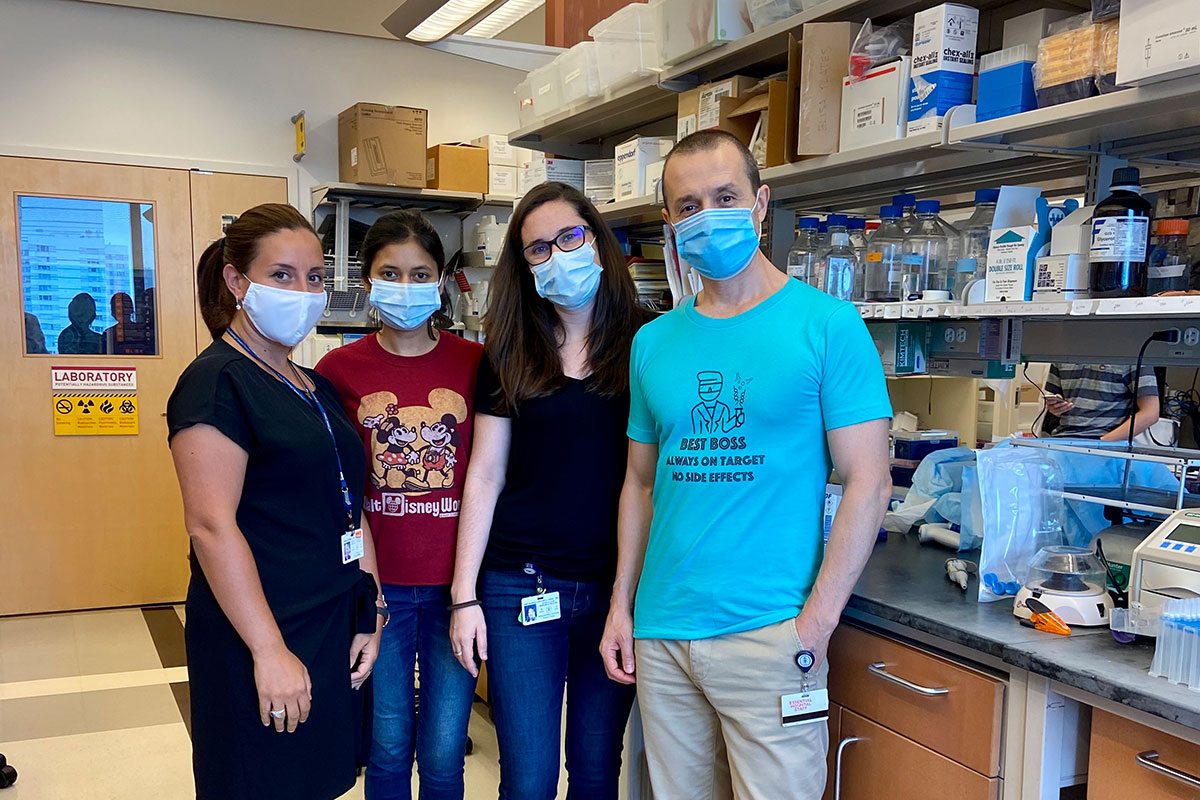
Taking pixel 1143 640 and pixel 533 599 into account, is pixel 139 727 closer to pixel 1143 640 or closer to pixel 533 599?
pixel 533 599

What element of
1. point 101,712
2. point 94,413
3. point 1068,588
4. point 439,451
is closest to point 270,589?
point 439,451

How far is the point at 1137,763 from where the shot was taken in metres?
1.28

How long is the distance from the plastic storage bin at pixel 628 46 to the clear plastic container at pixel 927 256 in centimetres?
89

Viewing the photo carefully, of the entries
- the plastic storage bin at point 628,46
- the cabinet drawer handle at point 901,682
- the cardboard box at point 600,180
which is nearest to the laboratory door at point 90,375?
the cardboard box at point 600,180

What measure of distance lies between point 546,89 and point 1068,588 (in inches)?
91.3

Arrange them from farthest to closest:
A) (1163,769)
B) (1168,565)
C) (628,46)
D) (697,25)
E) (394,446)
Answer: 1. (628,46)
2. (697,25)
3. (394,446)
4. (1168,565)
5. (1163,769)

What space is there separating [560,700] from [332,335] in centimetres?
346

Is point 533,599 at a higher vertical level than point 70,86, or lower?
lower

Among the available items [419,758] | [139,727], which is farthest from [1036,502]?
[139,727]

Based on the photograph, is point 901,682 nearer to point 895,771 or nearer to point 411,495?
point 895,771

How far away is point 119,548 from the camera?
4.67m

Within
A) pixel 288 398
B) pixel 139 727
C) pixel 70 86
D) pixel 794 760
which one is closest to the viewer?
pixel 794 760

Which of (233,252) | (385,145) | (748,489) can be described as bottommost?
(748,489)

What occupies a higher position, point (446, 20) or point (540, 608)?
point (446, 20)
